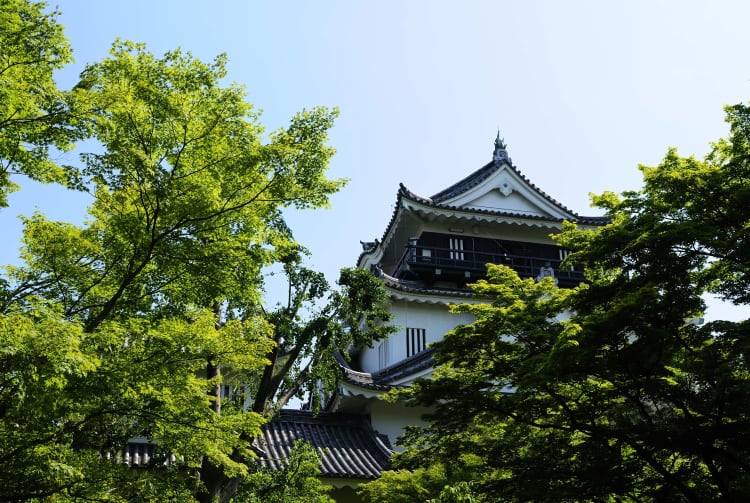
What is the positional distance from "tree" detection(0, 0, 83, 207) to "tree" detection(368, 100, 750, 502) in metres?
6.32

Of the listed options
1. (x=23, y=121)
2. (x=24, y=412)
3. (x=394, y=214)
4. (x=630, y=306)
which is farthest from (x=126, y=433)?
(x=394, y=214)

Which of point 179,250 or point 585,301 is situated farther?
point 585,301

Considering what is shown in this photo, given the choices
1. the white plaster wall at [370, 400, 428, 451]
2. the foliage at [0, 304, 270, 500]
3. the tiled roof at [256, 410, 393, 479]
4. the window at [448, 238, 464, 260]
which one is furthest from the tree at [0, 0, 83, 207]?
Result: the window at [448, 238, 464, 260]

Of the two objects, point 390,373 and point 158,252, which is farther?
point 390,373

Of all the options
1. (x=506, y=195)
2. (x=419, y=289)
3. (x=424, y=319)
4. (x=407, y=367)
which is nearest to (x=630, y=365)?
(x=407, y=367)

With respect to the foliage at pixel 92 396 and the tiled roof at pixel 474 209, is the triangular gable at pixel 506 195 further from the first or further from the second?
the foliage at pixel 92 396

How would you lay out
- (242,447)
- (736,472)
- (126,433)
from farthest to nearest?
(126,433) < (242,447) < (736,472)

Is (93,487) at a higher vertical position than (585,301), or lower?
lower

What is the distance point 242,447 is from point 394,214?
19536 millimetres

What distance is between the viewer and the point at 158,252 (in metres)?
8.38

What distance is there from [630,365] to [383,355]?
16.0 meters

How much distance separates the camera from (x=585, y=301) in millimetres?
10211

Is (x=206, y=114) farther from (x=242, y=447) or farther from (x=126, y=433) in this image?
(x=126, y=433)

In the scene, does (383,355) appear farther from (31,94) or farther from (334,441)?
(31,94)
